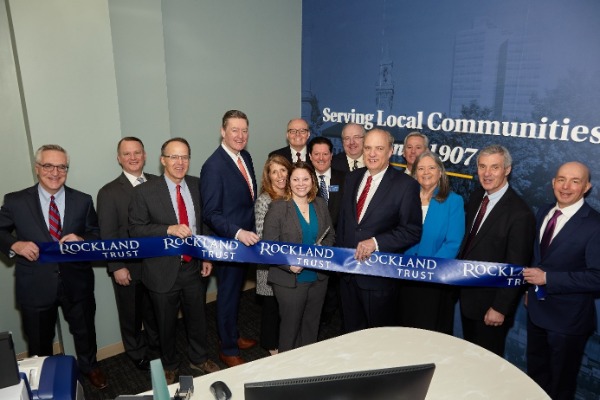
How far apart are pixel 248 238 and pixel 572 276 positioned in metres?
2.20

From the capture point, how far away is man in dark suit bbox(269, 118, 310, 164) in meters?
4.40

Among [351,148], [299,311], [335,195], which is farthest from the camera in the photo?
[351,148]

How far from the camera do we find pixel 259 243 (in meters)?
3.29

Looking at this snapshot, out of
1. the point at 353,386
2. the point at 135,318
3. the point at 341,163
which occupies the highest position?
the point at 341,163

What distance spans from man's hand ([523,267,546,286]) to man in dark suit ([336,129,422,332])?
0.74 metres

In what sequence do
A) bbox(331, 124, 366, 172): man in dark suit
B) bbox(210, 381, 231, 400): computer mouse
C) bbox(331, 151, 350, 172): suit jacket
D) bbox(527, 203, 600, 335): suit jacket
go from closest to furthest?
bbox(210, 381, 231, 400): computer mouse < bbox(527, 203, 600, 335): suit jacket < bbox(331, 124, 366, 172): man in dark suit < bbox(331, 151, 350, 172): suit jacket

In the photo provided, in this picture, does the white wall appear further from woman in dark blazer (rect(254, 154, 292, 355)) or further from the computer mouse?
the computer mouse

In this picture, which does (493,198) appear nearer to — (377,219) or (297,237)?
(377,219)

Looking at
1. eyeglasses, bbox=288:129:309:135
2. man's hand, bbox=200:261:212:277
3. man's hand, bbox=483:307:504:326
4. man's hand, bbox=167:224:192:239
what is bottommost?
man's hand, bbox=483:307:504:326

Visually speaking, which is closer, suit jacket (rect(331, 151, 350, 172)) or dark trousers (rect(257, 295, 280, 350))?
dark trousers (rect(257, 295, 280, 350))

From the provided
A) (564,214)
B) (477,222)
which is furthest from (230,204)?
(564,214)

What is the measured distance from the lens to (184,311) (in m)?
3.61

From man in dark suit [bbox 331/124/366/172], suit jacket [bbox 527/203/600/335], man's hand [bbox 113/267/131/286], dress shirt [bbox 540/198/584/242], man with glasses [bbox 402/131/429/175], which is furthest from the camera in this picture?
man in dark suit [bbox 331/124/366/172]

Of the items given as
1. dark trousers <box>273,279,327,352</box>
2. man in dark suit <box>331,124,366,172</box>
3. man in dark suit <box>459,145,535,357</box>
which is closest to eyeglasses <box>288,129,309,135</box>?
man in dark suit <box>331,124,366,172</box>
